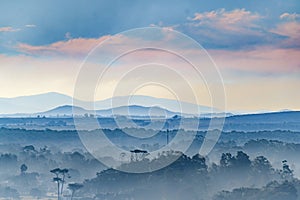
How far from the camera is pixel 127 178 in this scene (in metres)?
17.4

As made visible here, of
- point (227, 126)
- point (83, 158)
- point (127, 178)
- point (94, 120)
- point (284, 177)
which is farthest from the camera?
point (227, 126)

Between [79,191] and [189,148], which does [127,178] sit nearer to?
[79,191]

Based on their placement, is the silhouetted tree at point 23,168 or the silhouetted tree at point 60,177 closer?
the silhouetted tree at point 60,177

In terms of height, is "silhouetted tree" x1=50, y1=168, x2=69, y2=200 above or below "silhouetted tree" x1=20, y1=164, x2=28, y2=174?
below

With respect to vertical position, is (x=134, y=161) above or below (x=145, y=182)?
above

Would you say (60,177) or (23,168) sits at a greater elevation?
(23,168)

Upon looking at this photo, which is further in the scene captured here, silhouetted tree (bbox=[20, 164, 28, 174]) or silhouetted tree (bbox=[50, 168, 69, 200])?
silhouetted tree (bbox=[20, 164, 28, 174])

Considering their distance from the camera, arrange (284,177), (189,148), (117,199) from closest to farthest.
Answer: (117,199), (284,177), (189,148)

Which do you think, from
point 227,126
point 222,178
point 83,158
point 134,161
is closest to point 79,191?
point 134,161

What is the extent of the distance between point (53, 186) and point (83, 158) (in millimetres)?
5383

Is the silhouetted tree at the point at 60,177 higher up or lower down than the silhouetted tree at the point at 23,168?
lower down

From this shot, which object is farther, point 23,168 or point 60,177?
point 23,168

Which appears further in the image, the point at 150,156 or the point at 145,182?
the point at 150,156

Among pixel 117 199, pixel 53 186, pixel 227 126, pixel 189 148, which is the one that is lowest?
pixel 117 199
